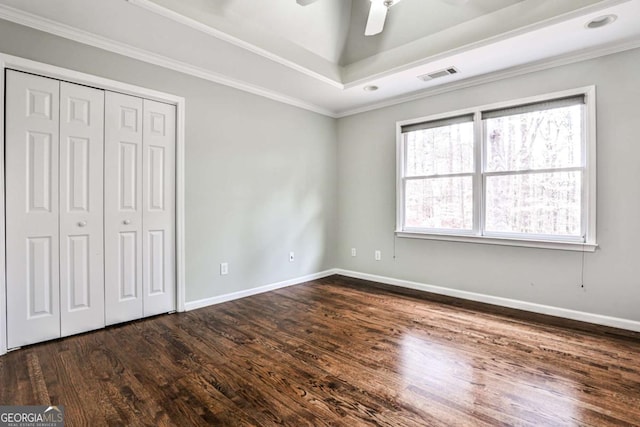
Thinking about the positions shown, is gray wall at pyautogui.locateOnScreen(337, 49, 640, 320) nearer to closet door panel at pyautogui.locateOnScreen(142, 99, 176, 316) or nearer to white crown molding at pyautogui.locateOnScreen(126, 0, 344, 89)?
white crown molding at pyautogui.locateOnScreen(126, 0, 344, 89)

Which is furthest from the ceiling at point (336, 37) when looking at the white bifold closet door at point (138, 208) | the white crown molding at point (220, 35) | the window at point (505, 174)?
the white bifold closet door at point (138, 208)

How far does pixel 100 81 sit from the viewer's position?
275 cm

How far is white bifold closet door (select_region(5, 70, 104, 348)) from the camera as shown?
2428mm

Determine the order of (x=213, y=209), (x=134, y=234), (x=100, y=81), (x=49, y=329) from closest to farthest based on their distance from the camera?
(x=49, y=329) < (x=100, y=81) < (x=134, y=234) < (x=213, y=209)

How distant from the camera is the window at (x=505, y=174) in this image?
10.1 ft

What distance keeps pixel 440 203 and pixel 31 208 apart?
4.07m

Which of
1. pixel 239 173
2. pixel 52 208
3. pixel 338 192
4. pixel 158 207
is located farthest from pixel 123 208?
pixel 338 192

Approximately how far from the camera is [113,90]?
287 centimetres

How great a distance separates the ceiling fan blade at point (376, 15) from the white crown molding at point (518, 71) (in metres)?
1.55

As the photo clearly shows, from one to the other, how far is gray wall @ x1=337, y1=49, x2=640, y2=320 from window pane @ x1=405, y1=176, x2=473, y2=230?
0.77 ft

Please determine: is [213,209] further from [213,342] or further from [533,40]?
[533,40]

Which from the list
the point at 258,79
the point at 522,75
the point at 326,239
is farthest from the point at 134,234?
the point at 522,75

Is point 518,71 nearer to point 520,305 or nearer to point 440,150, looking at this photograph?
point 440,150

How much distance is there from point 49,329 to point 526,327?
407 centimetres
